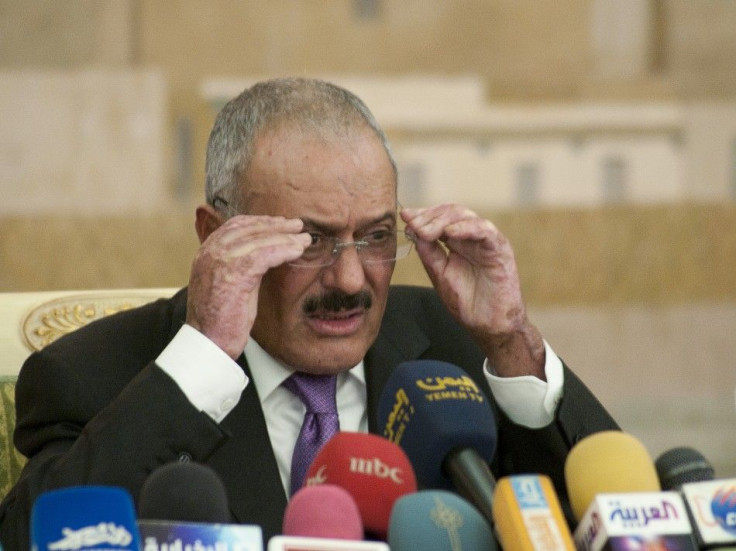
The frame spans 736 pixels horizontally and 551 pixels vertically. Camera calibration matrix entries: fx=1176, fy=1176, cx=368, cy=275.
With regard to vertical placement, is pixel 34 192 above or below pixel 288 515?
below

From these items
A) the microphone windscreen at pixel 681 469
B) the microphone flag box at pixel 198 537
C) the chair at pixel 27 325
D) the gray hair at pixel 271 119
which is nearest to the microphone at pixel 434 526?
the microphone flag box at pixel 198 537

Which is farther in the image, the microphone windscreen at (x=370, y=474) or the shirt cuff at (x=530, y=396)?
the shirt cuff at (x=530, y=396)

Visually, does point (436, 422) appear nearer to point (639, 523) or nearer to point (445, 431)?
point (445, 431)

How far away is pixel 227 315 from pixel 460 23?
27.4ft

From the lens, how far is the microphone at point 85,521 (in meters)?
1.01

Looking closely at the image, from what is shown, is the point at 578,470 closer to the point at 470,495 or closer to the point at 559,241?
the point at 470,495

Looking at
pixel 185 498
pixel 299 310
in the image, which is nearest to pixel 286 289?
pixel 299 310

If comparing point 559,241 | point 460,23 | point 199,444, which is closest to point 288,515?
point 199,444

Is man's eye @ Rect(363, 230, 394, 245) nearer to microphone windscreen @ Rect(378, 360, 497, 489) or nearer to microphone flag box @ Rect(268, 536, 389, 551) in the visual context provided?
microphone windscreen @ Rect(378, 360, 497, 489)

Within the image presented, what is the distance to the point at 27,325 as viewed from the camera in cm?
247

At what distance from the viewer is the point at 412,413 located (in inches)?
59.6

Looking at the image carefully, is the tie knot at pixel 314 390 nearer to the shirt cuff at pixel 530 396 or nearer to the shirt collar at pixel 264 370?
the shirt collar at pixel 264 370

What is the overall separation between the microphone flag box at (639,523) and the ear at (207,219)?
1.28 meters

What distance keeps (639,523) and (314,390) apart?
44.2 inches
